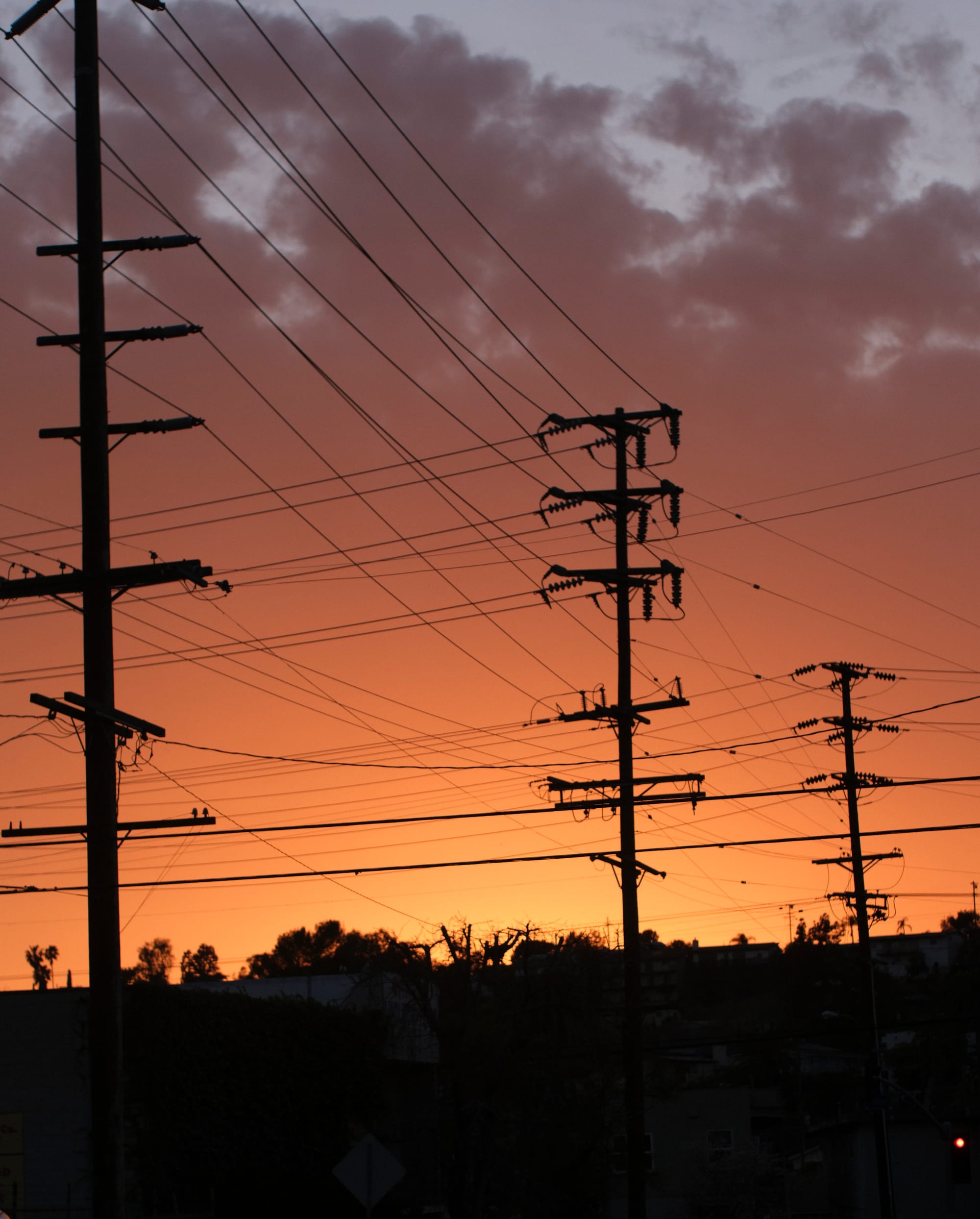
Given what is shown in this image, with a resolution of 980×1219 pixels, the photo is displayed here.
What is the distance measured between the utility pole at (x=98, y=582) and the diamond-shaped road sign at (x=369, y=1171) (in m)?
4.42

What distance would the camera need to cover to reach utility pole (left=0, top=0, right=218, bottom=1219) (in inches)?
677

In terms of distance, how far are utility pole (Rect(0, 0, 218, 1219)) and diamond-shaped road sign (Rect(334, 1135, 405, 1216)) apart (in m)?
4.42

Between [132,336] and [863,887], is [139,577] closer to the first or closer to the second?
[132,336]

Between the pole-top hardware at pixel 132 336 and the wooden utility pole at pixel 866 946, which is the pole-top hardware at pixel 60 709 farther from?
the wooden utility pole at pixel 866 946

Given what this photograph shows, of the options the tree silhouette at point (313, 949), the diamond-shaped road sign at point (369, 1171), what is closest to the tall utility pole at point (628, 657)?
the diamond-shaped road sign at point (369, 1171)

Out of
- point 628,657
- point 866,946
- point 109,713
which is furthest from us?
point 866,946

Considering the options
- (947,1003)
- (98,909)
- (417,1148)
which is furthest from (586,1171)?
(947,1003)

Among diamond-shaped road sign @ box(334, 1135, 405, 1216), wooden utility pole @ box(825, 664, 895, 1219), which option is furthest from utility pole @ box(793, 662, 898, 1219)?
diamond-shaped road sign @ box(334, 1135, 405, 1216)

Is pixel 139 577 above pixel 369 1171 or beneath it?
above

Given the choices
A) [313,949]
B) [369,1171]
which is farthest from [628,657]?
[313,949]

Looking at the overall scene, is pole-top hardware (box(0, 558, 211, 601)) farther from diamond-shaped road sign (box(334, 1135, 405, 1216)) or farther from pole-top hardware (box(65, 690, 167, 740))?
diamond-shaped road sign (box(334, 1135, 405, 1216))

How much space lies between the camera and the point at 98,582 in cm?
1848

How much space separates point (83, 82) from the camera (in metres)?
19.9

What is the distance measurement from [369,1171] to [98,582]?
30.0 ft
